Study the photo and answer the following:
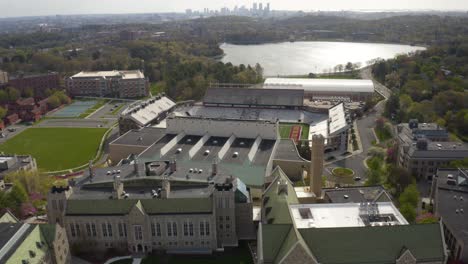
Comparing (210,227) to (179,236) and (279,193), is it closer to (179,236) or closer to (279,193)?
(179,236)

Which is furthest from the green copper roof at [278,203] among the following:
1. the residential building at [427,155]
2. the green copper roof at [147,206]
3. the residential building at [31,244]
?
the residential building at [427,155]

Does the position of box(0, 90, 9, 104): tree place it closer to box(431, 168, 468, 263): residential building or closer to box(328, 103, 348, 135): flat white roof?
box(328, 103, 348, 135): flat white roof

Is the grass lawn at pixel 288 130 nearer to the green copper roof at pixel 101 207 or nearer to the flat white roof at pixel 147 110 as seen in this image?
the flat white roof at pixel 147 110

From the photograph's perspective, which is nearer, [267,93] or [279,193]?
[279,193]

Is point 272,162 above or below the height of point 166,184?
below

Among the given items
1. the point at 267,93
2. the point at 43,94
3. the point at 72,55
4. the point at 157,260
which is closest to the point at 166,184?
the point at 157,260

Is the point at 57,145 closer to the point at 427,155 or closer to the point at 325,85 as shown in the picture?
the point at 427,155

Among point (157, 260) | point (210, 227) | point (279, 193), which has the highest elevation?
point (279, 193)
